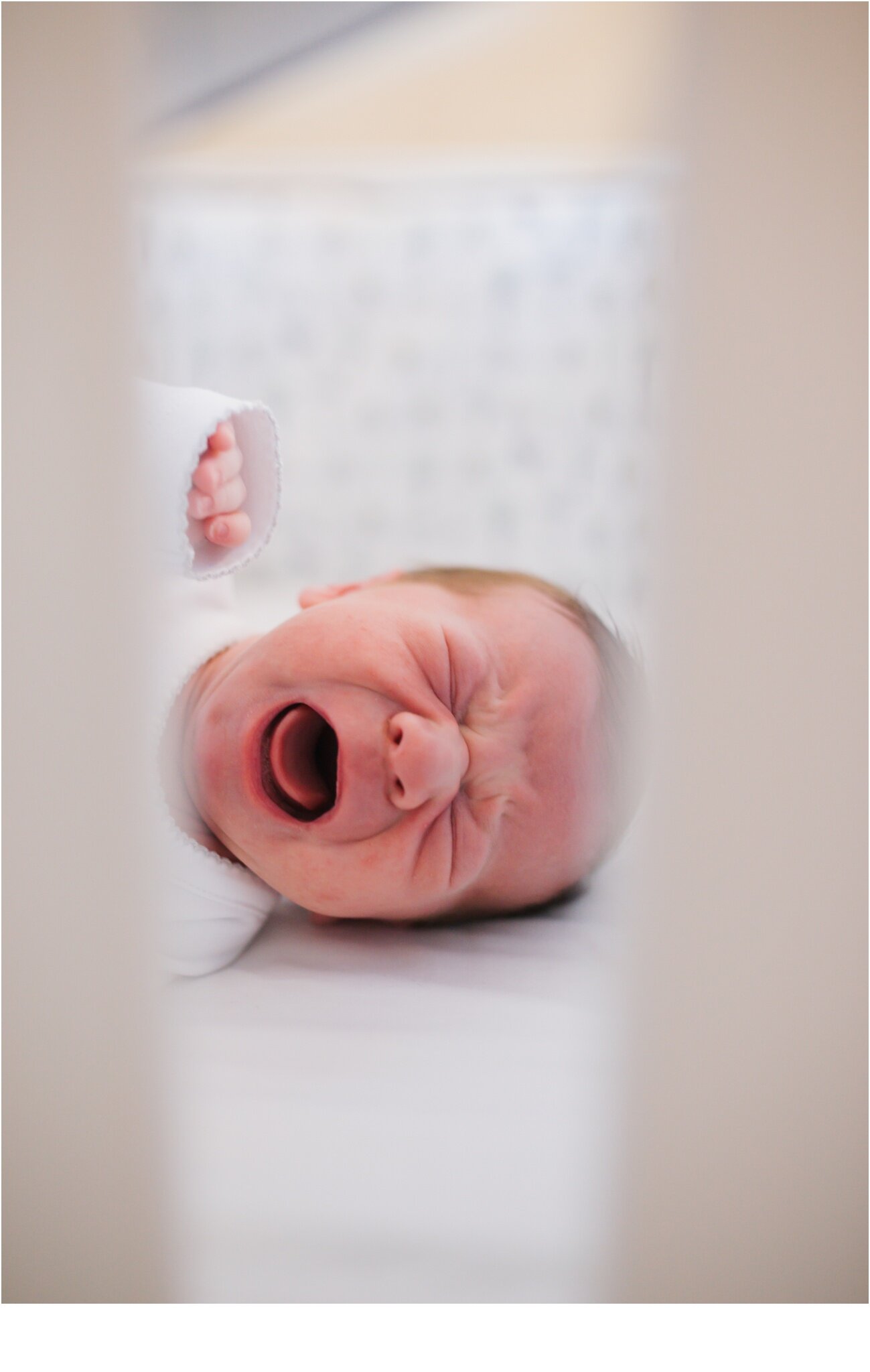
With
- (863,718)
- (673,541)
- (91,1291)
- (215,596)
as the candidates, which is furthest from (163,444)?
(91,1291)

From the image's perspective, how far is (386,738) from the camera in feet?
2.47

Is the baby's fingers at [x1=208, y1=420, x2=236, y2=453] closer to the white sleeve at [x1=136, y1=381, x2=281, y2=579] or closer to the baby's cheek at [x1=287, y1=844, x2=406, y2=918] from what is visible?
the white sleeve at [x1=136, y1=381, x2=281, y2=579]

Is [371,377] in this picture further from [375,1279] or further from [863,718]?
[375,1279]

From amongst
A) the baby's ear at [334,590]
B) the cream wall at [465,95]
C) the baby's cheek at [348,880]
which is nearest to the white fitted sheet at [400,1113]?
the baby's cheek at [348,880]

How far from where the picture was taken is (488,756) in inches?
30.0

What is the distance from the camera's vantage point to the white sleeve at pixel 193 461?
2.40 feet

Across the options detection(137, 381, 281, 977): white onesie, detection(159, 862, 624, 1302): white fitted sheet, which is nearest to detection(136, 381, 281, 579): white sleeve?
detection(137, 381, 281, 977): white onesie

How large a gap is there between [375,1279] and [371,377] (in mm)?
661

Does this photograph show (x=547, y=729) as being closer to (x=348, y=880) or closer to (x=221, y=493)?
(x=348, y=880)

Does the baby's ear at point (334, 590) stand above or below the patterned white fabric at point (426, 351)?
below

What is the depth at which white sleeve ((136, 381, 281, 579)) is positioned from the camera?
0.73m

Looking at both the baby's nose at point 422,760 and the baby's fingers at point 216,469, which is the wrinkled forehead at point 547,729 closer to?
the baby's nose at point 422,760

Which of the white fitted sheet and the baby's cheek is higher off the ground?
the baby's cheek

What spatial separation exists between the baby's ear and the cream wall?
0.98 feet
